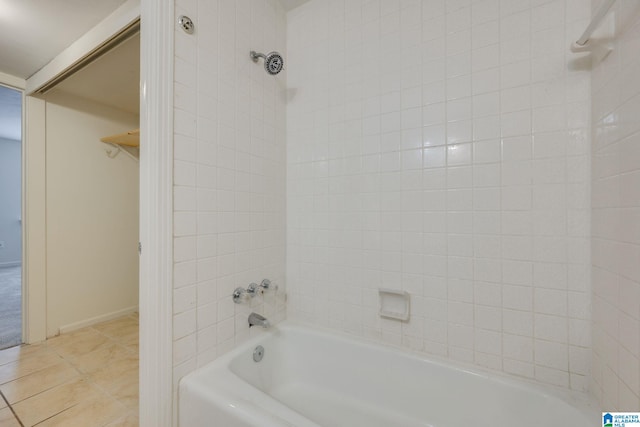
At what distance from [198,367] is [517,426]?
4.49 feet

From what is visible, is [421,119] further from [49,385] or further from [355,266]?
[49,385]

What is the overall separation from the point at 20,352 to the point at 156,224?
2.20 m

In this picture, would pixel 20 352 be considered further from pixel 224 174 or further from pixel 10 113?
pixel 10 113

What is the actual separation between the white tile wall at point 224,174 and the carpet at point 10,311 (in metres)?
2.24

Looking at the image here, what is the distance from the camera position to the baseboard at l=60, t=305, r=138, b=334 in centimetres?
235

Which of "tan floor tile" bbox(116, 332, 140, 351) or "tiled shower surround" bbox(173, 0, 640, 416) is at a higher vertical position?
"tiled shower surround" bbox(173, 0, 640, 416)

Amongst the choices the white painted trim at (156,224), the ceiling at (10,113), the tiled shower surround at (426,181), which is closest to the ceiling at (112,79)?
the ceiling at (10,113)

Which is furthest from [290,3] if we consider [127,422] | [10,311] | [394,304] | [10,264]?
[10,264]

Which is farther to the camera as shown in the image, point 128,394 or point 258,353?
point 128,394

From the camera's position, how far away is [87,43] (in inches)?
65.4

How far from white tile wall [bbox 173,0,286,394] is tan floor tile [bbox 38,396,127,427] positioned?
2.40ft

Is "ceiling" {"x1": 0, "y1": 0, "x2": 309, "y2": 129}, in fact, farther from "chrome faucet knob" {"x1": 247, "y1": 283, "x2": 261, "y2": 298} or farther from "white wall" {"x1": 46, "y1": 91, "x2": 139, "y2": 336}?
"chrome faucet knob" {"x1": 247, "y1": 283, "x2": 261, "y2": 298}

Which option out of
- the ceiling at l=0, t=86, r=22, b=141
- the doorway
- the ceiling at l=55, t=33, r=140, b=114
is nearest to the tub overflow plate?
the ceiling at l=55, t=33, r=140, b=114

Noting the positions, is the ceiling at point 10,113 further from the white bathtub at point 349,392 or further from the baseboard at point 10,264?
the white bathtub at point 349,392
